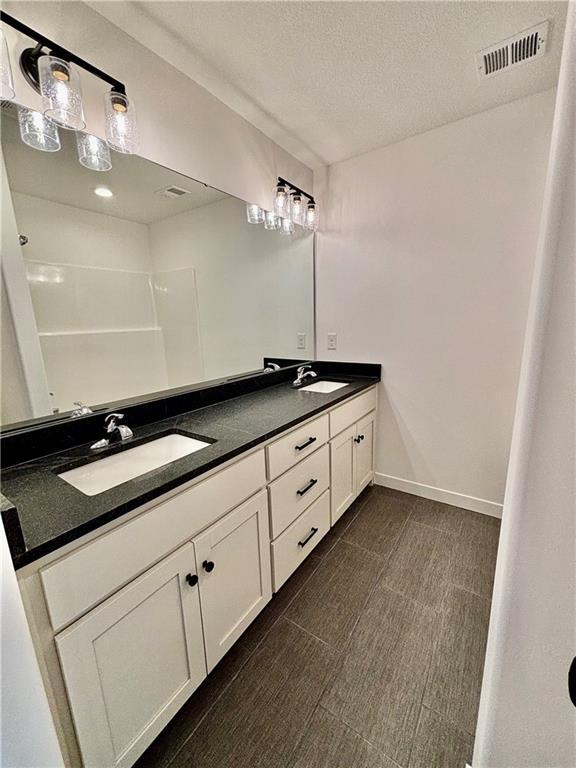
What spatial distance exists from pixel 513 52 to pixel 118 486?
2.25m

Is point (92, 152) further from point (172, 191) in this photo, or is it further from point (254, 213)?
point (254, 213)

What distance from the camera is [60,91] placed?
968mm

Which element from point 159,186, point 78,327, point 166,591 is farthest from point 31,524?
point 159,186

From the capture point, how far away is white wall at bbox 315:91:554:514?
1.70 meters

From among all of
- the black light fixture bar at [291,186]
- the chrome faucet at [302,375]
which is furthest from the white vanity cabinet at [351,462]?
the black light fixture bar at [291,186]

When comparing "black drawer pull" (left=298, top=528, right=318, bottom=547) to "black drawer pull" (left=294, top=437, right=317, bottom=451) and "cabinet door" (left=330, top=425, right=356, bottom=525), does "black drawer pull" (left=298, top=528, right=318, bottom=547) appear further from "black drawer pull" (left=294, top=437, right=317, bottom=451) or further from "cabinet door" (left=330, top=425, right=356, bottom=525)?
"black drawer pull" (left=294, top=437, right=317, bottom=451)

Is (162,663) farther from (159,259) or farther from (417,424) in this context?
(417,424)

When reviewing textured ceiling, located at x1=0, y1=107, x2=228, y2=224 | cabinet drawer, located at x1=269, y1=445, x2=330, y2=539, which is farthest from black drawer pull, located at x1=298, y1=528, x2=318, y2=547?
textured ceiling, located at x1=0, y1=107, x2=228, y2=224

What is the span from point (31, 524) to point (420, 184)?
2.41 metres

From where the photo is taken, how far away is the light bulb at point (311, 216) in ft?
7.10

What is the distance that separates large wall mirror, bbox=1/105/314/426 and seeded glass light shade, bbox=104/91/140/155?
0.48 feet

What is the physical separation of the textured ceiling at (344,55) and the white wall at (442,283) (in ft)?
0.77

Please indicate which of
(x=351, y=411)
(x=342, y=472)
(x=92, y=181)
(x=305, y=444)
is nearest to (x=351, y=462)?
(x=342, y=472)

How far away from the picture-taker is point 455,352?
197 cm
